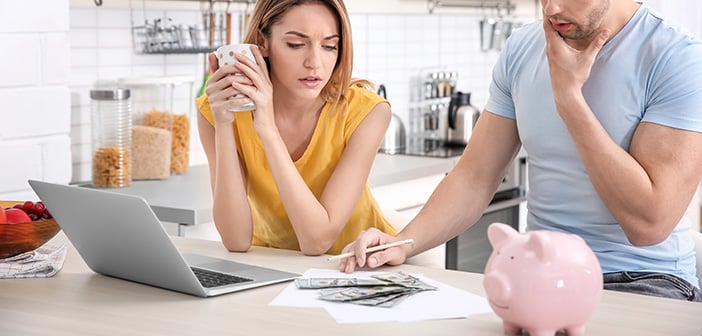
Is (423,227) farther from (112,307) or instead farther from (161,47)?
(161,47)

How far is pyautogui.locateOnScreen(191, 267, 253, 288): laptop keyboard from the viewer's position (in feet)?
5.13

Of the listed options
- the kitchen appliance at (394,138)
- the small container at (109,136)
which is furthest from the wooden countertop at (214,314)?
the kitchen appliance at (394,138)

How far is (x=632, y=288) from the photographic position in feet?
5.87

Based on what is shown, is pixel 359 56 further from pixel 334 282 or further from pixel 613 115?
pixel 334 282

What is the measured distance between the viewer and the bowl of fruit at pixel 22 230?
A: 5.41 feet

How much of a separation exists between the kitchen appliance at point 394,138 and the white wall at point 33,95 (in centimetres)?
173

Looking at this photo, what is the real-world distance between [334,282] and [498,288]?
0.41 metres

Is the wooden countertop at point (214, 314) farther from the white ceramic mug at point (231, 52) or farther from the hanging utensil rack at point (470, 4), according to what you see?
the hanging utensil rack at point (470, 4)

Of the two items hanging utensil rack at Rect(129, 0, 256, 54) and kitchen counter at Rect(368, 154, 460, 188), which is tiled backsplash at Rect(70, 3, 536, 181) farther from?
kitchen counter at Rect(368, 154, 460, 188)

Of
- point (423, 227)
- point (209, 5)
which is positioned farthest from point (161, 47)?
point (423, 227)

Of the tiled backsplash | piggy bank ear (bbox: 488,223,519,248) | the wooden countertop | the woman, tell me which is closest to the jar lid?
the tiled backsplash

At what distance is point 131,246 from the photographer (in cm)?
154

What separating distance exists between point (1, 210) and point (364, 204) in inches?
33.0

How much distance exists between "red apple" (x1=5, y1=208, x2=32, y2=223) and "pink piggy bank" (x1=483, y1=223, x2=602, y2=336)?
860 millimetres
